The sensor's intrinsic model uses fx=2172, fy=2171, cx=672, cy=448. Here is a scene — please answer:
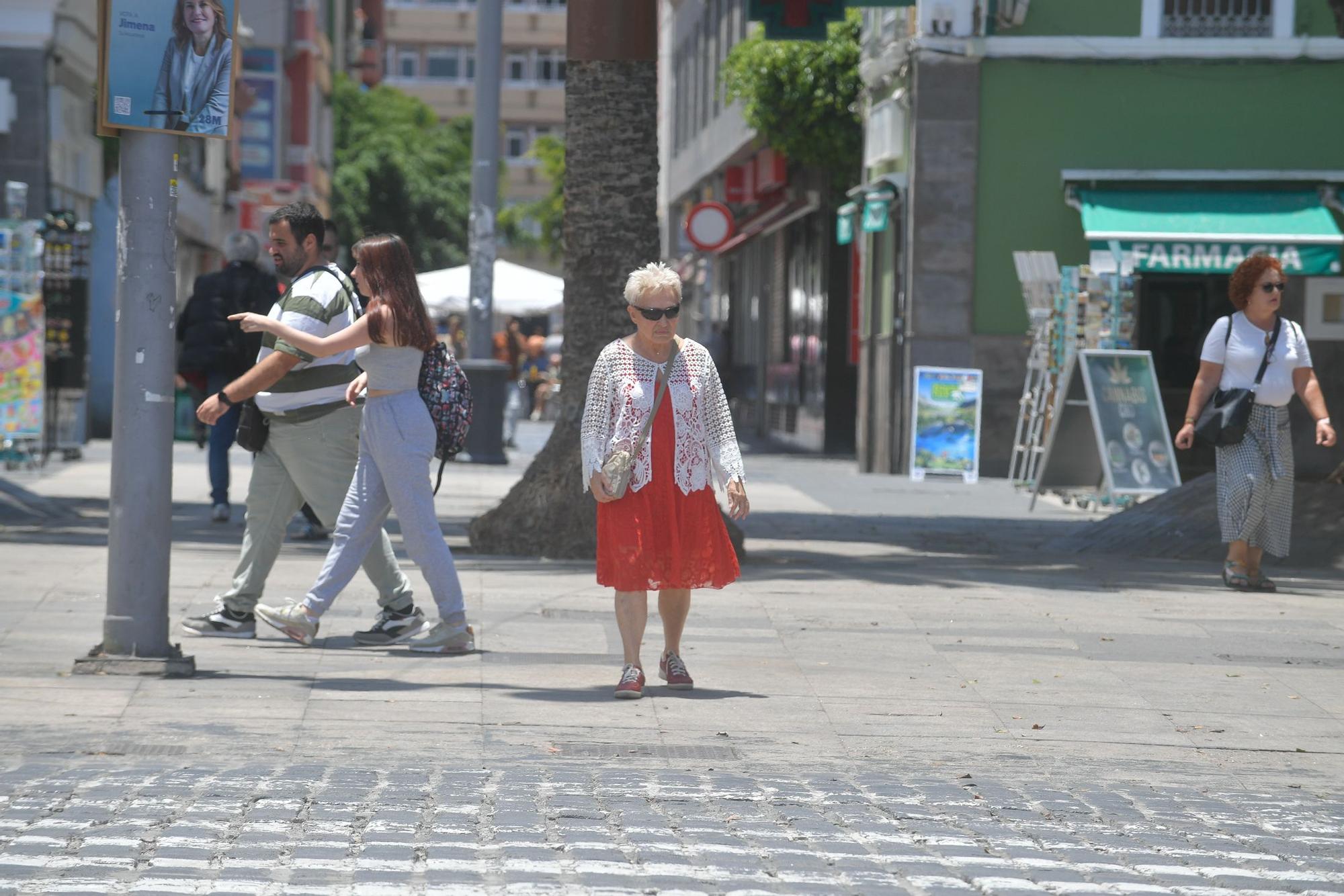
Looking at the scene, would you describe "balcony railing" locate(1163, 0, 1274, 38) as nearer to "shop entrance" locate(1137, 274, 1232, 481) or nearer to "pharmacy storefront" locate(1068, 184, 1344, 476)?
"pharmacy storefront" locate(1068, 184, 1344, 476)

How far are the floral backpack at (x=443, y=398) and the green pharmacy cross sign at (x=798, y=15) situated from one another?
8.98 meters

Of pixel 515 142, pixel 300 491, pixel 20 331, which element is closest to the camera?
pixel 300 491

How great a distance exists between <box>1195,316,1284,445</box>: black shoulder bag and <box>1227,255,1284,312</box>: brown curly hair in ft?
1.10

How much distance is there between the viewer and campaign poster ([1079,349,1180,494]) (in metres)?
16.7

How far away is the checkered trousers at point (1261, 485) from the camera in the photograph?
11852mm

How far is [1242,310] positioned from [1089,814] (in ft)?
22.1

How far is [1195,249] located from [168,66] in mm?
15585

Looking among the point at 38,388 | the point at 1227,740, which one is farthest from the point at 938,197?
the point at 1227,740

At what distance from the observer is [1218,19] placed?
75.7 ft

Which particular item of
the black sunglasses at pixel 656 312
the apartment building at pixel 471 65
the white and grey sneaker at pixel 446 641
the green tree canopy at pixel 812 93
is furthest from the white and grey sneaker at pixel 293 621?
the apartment building at pixel 471 65

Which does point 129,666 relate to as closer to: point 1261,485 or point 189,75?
point 189,75

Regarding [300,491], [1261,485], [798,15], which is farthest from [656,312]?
[798,15]

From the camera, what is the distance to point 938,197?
22828 millimetres

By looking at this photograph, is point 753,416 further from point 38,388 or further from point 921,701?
point 921,701
